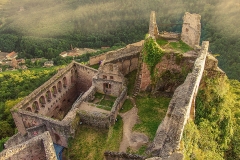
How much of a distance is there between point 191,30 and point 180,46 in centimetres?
149

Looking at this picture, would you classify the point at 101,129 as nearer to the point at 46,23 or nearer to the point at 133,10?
the point at 133,10

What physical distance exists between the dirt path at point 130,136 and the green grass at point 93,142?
0.92 feet

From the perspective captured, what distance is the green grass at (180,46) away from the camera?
18.3 meters

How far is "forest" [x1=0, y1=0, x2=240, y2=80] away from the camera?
123ft

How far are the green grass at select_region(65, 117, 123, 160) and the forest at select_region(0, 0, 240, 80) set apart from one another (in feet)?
72.0

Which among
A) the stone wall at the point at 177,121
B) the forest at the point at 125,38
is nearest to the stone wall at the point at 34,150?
the stone wall at the point at 177,121

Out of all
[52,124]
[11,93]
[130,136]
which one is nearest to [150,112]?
[130,136]

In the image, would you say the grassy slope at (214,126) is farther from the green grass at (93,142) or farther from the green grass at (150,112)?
the green grass at (93,142)

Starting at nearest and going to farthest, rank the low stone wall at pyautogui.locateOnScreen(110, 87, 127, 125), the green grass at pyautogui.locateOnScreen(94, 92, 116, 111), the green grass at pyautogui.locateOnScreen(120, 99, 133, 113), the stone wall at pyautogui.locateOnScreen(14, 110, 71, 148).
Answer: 1. the stone wall at pyautogui.locateOnScreen(14, 110, 71, 148)
2. the low stone wall at pyautogui.locateOnScreen(110, 87, 127, 125)
3. the green grass at pyautogui.locateOnScreen(120, 99, 133, 113)
4. the green grass at pyautogui.locateOnScreen(94, 92, 116, 111)

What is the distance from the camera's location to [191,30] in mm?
18844

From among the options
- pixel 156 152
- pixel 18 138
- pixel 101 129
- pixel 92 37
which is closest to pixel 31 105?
pixel 18 138

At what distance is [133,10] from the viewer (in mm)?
63375

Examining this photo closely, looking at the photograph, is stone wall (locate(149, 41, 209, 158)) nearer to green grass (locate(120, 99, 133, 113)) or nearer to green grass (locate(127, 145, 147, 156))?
green grass (locate(127, 145, 147, 156))

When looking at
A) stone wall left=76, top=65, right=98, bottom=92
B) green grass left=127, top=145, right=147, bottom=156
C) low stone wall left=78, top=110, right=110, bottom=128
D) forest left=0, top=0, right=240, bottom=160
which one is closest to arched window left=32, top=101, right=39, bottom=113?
low stone wall left=78, top=110, right=110, bottom=128
